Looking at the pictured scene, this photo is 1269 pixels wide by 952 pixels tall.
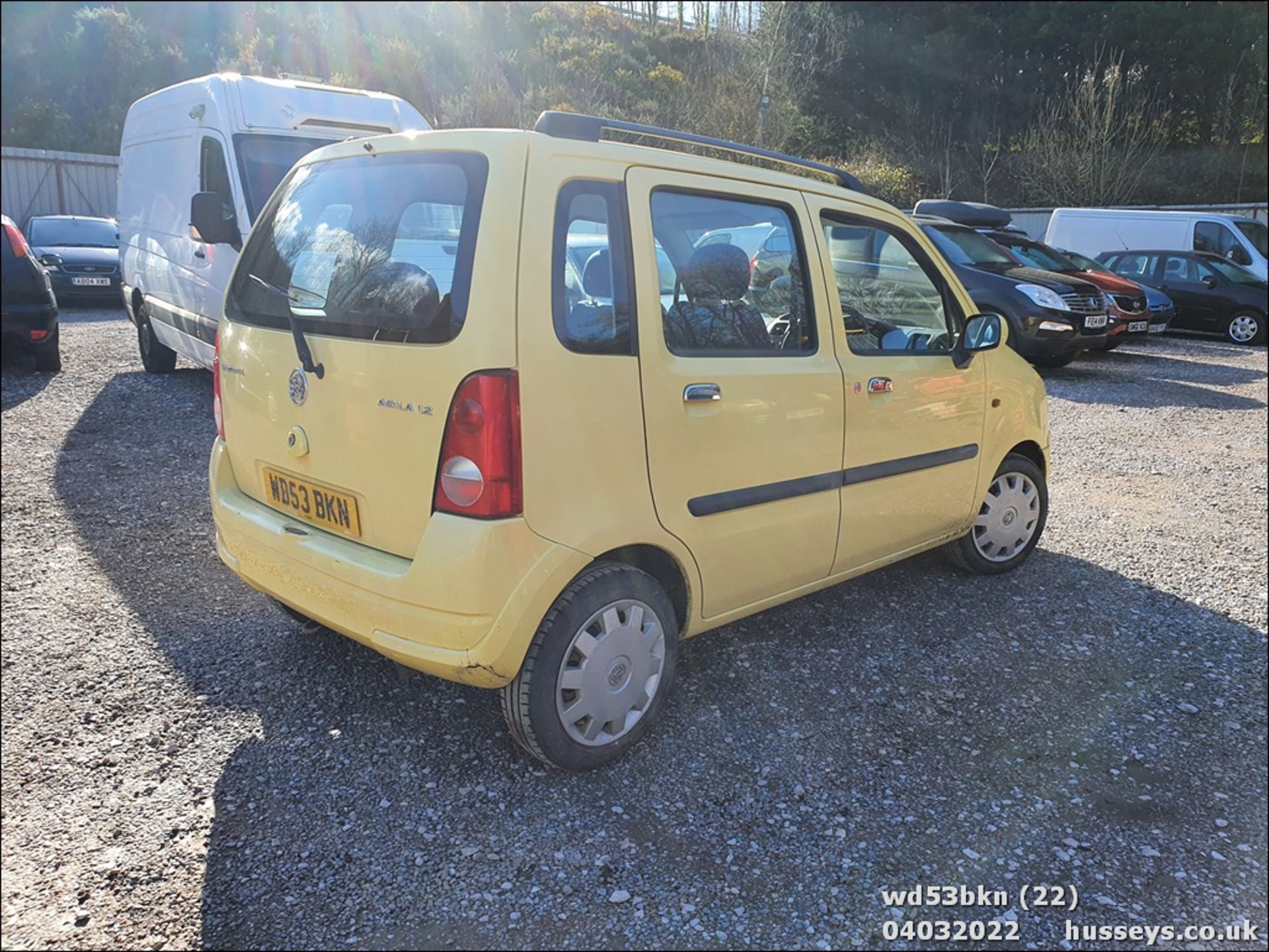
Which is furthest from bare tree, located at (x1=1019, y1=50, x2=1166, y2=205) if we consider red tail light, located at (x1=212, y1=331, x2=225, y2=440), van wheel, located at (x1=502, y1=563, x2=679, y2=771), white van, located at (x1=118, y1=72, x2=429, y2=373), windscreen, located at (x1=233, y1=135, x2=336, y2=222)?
red tail light, located at (x1=212, y1=331, x2=225, y2=440)

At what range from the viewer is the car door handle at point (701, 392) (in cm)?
276

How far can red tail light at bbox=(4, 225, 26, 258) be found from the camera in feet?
24.1

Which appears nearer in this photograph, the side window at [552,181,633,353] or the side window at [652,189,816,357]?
the side window at [552,181,633,353]

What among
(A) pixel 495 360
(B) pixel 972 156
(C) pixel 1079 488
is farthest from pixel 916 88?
(A) pixel 495 360

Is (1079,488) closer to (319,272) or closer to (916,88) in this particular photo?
(319,272)

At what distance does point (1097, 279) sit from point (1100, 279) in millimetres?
78

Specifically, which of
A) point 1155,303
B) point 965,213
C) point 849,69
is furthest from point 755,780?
point 849,69

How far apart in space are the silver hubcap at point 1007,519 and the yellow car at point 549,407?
3.57 ft

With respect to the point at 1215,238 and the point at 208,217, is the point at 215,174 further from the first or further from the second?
the point at 1215,238

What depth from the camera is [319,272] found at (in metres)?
2.80

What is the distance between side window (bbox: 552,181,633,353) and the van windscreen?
0.81 feet

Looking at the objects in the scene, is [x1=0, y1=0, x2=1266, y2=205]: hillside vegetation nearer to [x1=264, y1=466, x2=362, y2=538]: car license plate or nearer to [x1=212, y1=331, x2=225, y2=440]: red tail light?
[x1=212, y1=331, x2=225, y2=440]: red tail light

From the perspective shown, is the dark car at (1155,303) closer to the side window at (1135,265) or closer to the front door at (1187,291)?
the front door at (1187,291)

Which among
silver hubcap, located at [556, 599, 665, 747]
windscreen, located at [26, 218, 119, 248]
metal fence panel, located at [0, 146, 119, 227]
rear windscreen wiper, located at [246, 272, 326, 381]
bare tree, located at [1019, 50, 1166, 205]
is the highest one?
bare tree, located at [1019, 50, 1166, 205]
